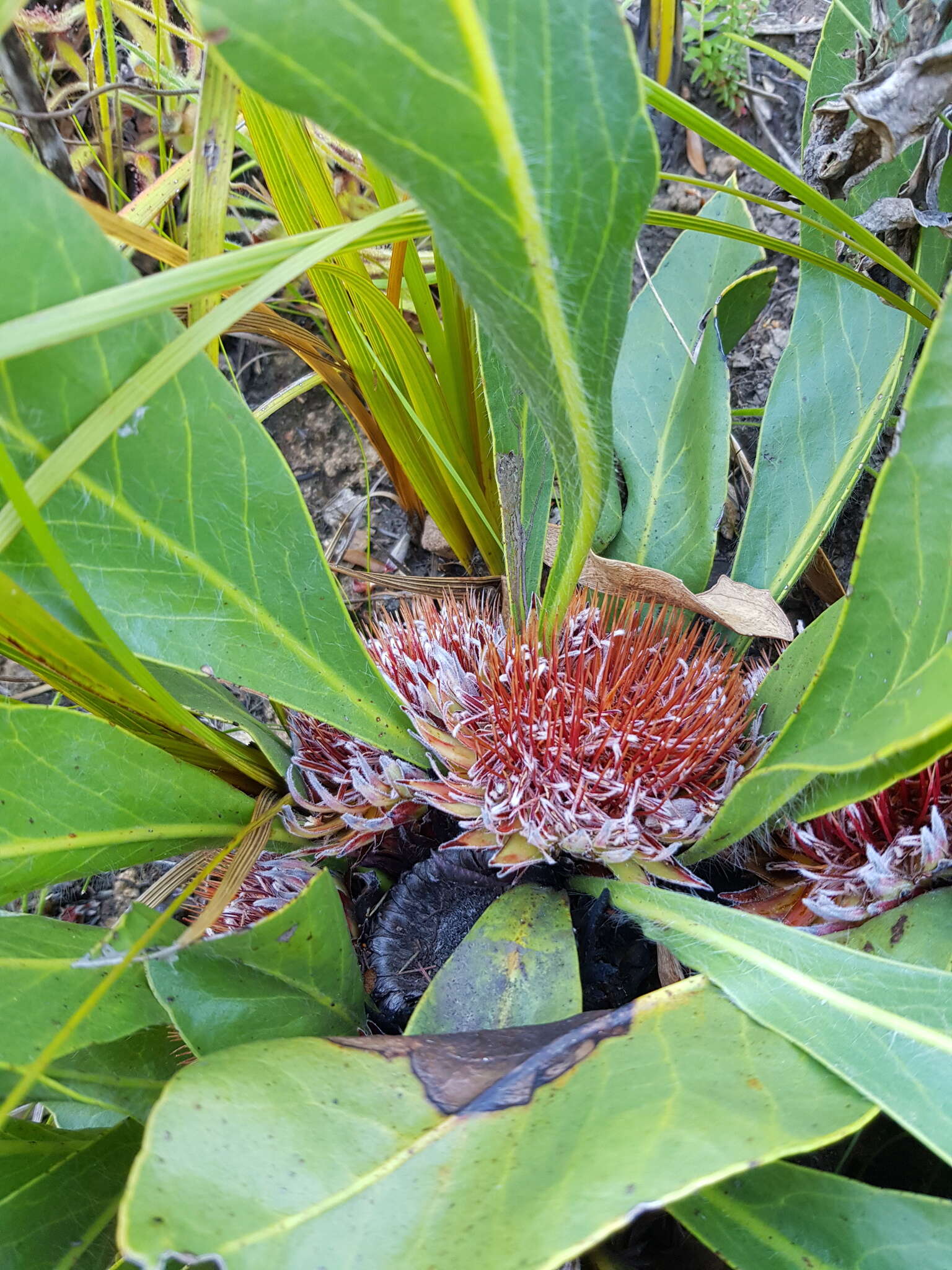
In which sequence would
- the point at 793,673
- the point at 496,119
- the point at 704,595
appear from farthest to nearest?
the point at 704,595 → the point at 793,673 → the point at 496,119

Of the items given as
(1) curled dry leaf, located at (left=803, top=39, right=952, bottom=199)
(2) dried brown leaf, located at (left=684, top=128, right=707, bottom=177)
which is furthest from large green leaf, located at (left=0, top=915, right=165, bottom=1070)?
(2) dried brown leaf, located at (left=684, top=128, right=707, bottom=177)

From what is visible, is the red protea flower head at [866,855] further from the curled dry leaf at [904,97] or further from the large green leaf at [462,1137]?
the curled dry leaf at [904,97]

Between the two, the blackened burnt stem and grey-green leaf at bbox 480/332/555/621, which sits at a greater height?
the blackened burnt stem

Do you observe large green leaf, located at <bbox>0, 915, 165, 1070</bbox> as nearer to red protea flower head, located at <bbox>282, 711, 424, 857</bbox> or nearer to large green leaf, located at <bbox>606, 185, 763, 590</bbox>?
red protea flower head, located at <bbox>282, 711, 424, 857</bbox>

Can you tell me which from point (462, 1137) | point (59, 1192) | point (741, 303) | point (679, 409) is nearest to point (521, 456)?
point (679, 409)

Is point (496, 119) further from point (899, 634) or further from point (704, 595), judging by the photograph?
point (704, 595)

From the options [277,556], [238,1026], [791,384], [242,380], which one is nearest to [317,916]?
[238,1026]
